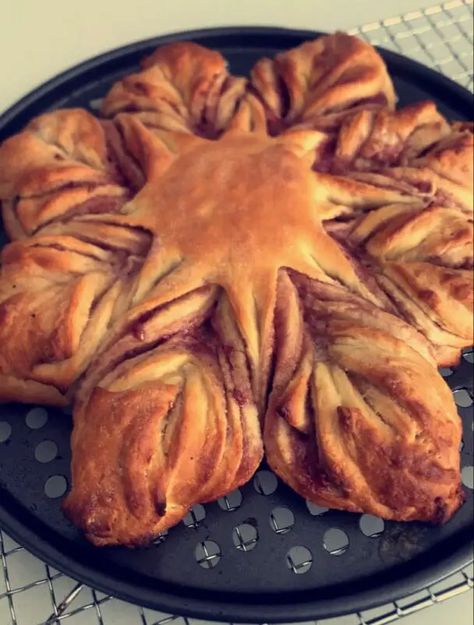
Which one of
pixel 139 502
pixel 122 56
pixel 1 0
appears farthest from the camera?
pixel 1 0

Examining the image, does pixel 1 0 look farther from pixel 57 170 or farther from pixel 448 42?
pixel 448 42

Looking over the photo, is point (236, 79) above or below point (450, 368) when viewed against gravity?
above

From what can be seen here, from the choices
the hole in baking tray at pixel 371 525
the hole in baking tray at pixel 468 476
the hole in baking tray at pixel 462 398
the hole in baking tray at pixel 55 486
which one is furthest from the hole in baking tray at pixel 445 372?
the hole in baking tray at pixel 55 486

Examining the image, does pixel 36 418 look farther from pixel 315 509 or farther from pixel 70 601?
pixel 315 509

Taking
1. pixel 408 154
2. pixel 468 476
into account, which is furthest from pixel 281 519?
pixel 408 154

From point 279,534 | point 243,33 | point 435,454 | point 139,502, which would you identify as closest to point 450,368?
point 435,454

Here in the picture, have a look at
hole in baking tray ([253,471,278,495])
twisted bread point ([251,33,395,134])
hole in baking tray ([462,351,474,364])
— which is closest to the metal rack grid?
hole in baking tray ([253,471,278,495])
